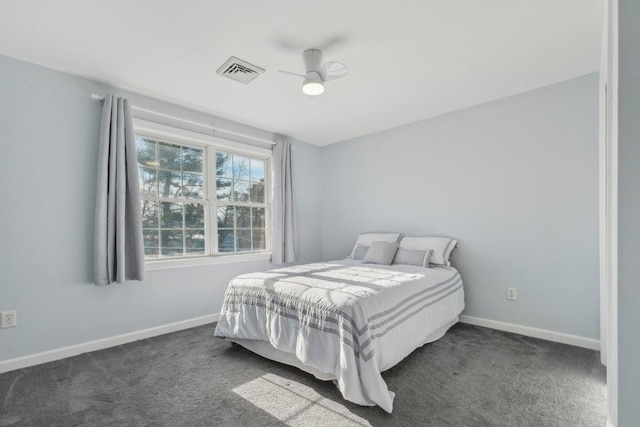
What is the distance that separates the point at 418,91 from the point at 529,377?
255 centimetres

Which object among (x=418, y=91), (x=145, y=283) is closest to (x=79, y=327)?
(x=145, y=283)

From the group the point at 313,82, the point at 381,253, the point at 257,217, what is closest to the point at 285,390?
the point at 381,253

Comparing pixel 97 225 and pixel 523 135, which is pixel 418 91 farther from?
pixel 97 225

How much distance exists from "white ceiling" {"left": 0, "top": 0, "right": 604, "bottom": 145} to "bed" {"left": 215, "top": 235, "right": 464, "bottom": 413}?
5.82 ft

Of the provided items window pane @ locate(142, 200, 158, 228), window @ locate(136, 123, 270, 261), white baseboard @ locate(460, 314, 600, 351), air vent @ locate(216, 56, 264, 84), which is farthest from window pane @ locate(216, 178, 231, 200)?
white baseboard @ locate(460, 314, 600, 351)

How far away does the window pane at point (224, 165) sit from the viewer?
12.0 ft

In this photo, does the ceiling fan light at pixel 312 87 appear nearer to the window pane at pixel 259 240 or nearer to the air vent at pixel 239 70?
the air vent at pixel 239 70

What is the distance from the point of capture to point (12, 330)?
7.34 ft

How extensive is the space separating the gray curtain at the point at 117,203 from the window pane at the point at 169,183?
39cm

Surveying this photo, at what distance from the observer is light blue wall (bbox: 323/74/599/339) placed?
262 cm

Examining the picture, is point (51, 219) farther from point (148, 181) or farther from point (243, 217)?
point (243, 217)

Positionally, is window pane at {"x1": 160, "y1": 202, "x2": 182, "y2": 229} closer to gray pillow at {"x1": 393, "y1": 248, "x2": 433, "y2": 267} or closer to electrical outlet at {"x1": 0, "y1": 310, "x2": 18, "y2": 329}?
electrical outlet at {"x1": 0, "y1": 310, "x2": 18, "y2": 329}

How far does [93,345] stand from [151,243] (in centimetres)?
100

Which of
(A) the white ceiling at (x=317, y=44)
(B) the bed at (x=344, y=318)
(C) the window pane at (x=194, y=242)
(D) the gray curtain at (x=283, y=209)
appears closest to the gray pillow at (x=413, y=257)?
(B) the bed at (x=344, y=318)
